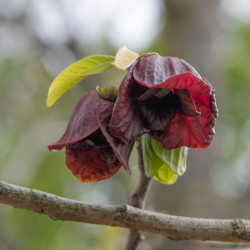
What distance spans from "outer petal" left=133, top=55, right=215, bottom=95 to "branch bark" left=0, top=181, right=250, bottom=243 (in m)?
0.27

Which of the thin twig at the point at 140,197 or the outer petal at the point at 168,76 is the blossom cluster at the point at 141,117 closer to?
the outer petal at the point at 168,76

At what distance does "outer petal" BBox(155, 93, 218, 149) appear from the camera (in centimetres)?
97

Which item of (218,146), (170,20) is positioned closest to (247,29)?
(170,20)

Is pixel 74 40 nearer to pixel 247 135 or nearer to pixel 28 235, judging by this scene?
pixel 28 235

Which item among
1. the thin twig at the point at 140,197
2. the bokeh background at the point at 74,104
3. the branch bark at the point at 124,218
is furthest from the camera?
the bokeh background at the point at 74,104

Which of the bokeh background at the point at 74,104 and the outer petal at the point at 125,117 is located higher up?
the outer petal at the point at 125,117

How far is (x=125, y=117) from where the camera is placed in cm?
90

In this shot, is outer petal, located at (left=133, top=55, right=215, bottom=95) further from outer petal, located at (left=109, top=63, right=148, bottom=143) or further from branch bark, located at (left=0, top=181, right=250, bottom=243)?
branch bark, located at (left=0, top=181, right=250, bottom=243)

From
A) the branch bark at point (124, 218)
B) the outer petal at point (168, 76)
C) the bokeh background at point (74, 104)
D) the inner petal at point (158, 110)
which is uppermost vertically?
the outer petal at point (168, 76)

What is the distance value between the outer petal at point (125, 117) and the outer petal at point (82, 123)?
73mm

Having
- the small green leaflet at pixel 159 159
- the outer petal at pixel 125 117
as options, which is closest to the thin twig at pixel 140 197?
the small green leaflet at pixel 159 159

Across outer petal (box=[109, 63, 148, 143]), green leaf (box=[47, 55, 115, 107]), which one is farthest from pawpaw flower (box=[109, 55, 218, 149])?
green leaf (box=[47, 55, 115, 107])

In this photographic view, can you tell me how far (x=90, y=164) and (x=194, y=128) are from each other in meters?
0.27

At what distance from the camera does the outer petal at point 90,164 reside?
1.01 meters
